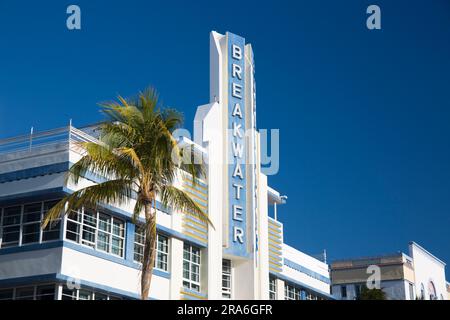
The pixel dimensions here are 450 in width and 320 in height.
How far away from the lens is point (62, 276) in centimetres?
2600

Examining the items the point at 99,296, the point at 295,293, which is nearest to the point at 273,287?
the point at 295,293

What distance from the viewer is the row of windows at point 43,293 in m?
26.5

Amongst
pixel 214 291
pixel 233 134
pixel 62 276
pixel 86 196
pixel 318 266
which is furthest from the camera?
pixel 318 266

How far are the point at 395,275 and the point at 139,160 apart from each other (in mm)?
42249

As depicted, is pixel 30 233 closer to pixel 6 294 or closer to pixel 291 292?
pixel 6 294

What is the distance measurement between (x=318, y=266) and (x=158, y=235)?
1921cm

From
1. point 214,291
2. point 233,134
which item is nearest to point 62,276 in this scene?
point 214,291

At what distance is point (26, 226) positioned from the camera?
2772 centimetres

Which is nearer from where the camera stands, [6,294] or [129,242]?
[6,294]

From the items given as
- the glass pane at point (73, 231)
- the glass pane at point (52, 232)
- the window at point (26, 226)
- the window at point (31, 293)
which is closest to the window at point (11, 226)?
the window at point (26, 226)

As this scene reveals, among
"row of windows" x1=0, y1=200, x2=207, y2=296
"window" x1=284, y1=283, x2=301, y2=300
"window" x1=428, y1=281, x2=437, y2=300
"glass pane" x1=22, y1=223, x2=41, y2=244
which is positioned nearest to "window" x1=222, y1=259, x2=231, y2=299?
"window" x1=284, y1=283, x2=301, y2=300

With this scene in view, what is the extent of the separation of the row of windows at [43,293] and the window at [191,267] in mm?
6394

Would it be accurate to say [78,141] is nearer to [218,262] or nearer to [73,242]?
[73,242]

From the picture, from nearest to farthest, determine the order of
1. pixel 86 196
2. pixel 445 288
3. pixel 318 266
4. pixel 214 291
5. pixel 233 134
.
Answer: pixel 86 196 < pixel 214 291 < pixel 233 134 < pixel 318 266 < pixel 445 288
